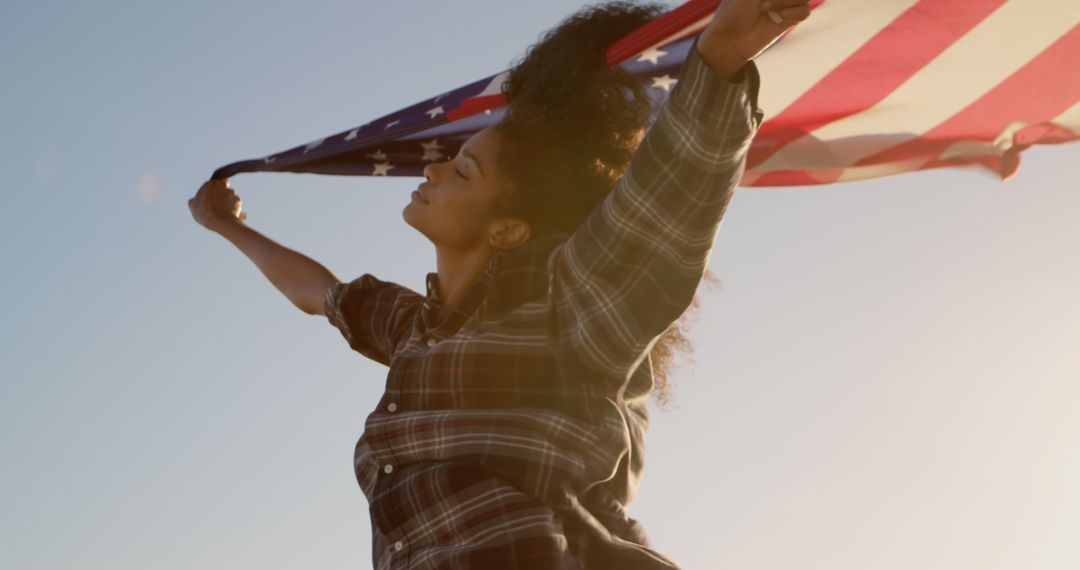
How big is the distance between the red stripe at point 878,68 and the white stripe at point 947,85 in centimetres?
3

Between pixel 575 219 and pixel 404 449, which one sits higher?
pixel 575 219

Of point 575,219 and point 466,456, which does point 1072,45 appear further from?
point 466,456

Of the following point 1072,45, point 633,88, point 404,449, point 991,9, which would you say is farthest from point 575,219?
point 1072,45

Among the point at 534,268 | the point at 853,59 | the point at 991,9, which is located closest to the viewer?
the point at 534,268

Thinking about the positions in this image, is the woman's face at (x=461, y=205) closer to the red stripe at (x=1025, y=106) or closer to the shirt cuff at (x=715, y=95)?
the shirt cuff at (x=715, y=95)

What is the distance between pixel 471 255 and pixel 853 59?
1.59m

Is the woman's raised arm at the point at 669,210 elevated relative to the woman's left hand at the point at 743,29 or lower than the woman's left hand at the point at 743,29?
lower

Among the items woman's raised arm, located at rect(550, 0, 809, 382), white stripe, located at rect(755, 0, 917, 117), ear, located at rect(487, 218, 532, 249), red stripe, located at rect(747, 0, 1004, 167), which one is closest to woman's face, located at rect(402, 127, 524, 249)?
ear, located at rect(487, 218, 532, 249)

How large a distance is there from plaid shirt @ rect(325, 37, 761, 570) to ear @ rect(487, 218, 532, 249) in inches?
11.0

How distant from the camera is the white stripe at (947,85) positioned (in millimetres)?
3744

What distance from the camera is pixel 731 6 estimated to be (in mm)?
2072

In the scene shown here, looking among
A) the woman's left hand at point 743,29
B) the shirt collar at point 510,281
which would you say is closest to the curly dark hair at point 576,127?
the shirt collar at point 510,281

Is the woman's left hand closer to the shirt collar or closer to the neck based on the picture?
the shirt collar

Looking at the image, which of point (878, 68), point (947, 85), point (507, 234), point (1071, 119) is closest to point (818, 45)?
point (878, 68)
